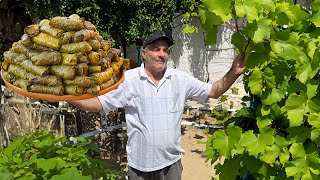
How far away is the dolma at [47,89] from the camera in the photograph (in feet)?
7.88

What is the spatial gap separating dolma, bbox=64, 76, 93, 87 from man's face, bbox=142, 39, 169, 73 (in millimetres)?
675

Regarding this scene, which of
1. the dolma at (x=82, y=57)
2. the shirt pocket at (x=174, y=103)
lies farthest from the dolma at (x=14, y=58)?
the shirt pocket at (x=174, y=103)

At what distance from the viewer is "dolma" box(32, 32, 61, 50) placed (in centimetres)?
252

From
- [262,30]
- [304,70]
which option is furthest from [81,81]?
[304,70]

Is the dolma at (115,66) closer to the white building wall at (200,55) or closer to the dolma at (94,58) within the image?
the dolma at (94,58)

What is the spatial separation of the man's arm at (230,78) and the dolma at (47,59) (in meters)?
1.07

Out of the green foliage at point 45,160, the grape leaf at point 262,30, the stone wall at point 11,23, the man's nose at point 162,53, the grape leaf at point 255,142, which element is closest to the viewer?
the grape leaf at point 262,30

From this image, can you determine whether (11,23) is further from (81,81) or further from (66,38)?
(81,81)

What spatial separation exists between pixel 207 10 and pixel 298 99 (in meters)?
0.56

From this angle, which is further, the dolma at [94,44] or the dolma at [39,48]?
the dolma at [94,44]

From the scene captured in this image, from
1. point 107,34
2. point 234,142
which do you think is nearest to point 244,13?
point 234,142

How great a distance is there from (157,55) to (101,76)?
0.59 metres

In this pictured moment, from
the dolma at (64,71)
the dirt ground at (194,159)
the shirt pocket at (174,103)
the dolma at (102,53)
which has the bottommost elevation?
the dirt ground at (194,159)

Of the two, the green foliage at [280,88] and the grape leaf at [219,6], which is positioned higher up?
the grape leaf at [219,6]
